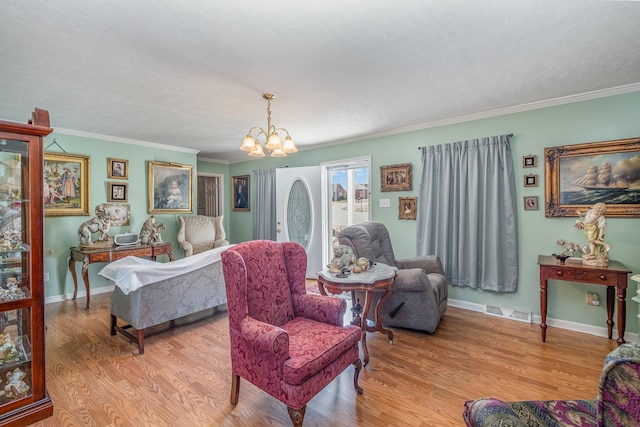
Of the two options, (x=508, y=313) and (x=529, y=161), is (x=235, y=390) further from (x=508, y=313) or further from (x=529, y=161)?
(x=529, y=161)

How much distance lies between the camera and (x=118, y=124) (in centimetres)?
379

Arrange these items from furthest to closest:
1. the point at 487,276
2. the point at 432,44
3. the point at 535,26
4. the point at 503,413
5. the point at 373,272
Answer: the point at 487,276 < the point at 373,272 < the point at 432,44 < the point at 535,26 < the point at 503,413

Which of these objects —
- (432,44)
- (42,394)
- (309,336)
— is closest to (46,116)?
(42,394)

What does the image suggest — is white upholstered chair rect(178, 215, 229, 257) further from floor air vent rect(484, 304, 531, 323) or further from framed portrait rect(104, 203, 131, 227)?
floor air vent rect(484, 304, 531, 323)

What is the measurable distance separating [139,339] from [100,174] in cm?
295

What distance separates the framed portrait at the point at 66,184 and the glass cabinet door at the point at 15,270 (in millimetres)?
2686

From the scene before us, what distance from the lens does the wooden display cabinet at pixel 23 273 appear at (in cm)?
178

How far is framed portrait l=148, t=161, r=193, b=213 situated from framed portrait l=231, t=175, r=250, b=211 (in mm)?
1224

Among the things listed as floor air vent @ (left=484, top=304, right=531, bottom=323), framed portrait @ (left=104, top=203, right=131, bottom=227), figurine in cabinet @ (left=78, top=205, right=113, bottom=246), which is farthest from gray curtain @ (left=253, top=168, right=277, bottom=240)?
floor air vent @ (left=484, top=304, right=531, bottom=323)

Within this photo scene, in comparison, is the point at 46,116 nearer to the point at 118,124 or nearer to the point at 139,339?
the point at 139,339

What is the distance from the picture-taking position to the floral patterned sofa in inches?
24.5

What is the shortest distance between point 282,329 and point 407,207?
114 inches

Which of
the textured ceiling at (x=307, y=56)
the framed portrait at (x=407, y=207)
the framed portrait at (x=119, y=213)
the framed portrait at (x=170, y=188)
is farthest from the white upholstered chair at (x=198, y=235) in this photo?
the framed portrait at (x=407, y=207)

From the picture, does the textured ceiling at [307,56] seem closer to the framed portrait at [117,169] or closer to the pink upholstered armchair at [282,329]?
the framed portrait at [117,169]
